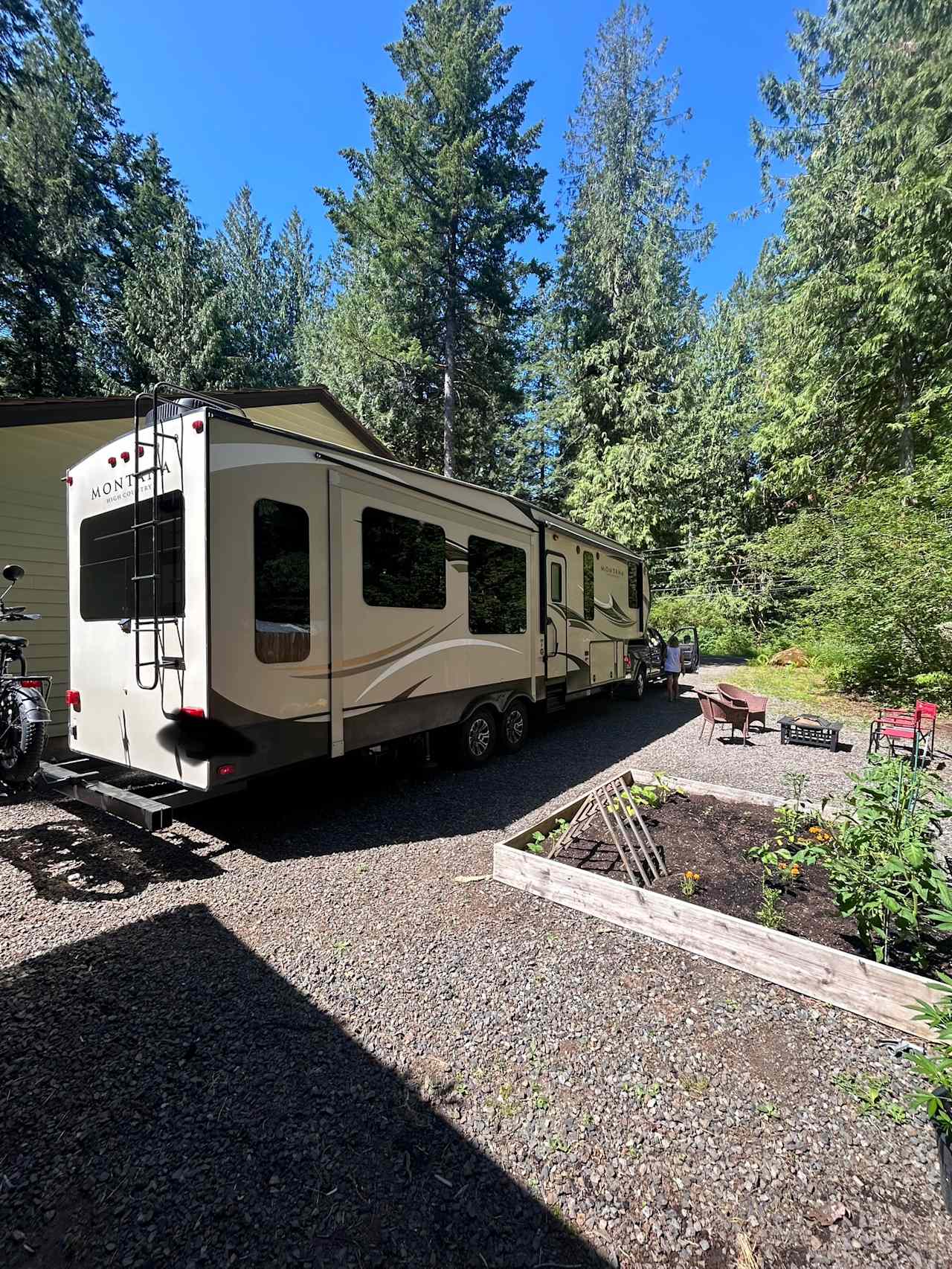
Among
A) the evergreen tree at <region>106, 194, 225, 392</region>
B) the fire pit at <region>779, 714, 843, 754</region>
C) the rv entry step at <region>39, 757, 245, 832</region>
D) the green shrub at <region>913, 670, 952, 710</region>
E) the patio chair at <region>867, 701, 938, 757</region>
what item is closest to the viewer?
the rv entry step at <region>39, 757, 245, 832</region>

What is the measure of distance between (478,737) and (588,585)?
3.58 meters

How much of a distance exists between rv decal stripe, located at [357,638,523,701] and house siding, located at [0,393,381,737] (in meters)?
3.27

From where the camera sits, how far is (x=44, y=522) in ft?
22.3

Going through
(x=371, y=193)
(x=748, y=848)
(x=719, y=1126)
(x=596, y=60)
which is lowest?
(x=719, y=1126)

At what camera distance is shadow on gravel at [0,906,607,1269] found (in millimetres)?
1604

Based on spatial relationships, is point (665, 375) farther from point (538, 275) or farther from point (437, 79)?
point (437, 79)

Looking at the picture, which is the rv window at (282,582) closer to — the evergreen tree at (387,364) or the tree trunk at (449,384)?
the tree trunk at (449,384)

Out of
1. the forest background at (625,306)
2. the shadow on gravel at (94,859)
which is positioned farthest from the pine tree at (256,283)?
the shadow on gravel at (94,859)

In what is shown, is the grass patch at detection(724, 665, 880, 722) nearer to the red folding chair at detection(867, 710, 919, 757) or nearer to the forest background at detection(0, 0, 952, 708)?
the forest background at detection(0, 0, 952, 708)

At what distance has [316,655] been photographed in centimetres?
421

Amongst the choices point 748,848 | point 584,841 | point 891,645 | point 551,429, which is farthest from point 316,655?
point 551,429

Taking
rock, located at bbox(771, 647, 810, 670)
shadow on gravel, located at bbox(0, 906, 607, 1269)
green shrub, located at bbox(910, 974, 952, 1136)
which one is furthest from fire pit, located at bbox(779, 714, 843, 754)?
rock, located at bbox(771, 647, 810, 670)

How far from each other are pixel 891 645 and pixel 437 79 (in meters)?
18.9

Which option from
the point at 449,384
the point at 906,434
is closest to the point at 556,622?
the point at 906,434
